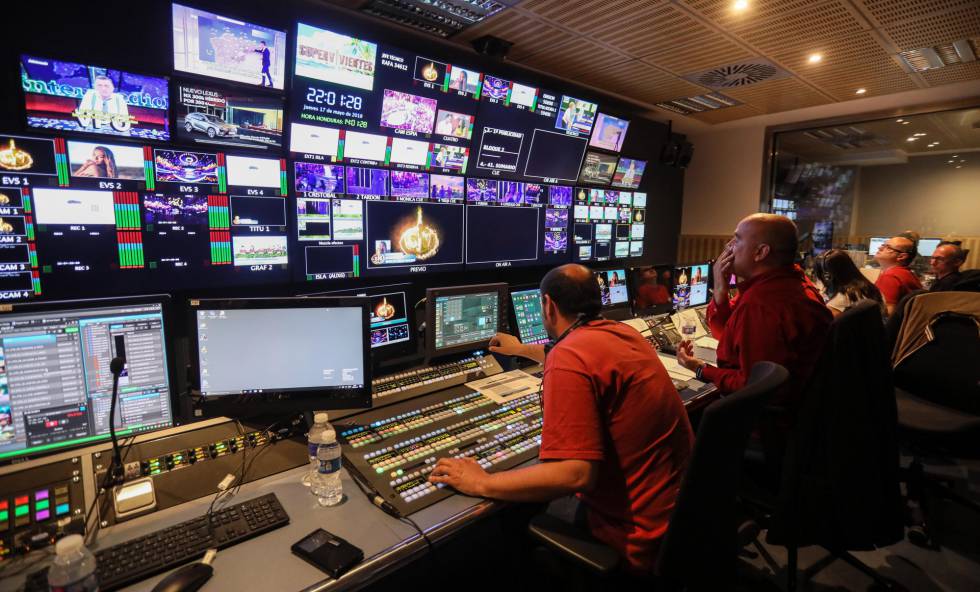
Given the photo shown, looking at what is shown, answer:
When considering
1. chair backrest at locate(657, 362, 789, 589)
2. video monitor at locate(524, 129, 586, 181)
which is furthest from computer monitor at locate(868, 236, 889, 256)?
chair backrest at locate(657, 362, 789, 589)

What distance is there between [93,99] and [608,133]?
3721 mm

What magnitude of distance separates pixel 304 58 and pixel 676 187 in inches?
197

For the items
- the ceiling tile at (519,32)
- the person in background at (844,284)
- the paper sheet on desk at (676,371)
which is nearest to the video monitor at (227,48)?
the ceiling tile at (519,32)

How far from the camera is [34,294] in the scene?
2.06 metres

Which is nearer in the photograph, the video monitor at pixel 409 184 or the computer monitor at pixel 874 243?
the video monitor at pixel 409 184

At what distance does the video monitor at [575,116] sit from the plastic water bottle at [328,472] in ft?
10.8

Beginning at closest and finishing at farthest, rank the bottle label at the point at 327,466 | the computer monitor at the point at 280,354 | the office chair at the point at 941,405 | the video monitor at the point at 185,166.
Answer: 1. the bottle label at the point at 327,466
2. the computer monitor at the point at 280,354
3. the video monitor at the point at 185,166
4. the office chair at the point at 941,405

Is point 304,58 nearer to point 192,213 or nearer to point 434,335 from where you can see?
point 192,213

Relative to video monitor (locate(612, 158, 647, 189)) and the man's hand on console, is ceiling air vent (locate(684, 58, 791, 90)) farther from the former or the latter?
the man's hand on console

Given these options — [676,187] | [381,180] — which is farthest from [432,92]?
[676,187]

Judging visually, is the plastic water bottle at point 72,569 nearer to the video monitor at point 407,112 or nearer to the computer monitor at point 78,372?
the computer monitor at point 78,372

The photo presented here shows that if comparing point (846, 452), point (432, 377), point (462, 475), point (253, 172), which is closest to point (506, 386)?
point (432, 377)

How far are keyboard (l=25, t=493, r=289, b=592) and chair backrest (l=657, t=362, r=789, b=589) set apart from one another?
0.94 m

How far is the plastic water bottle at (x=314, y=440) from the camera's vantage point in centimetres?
138
